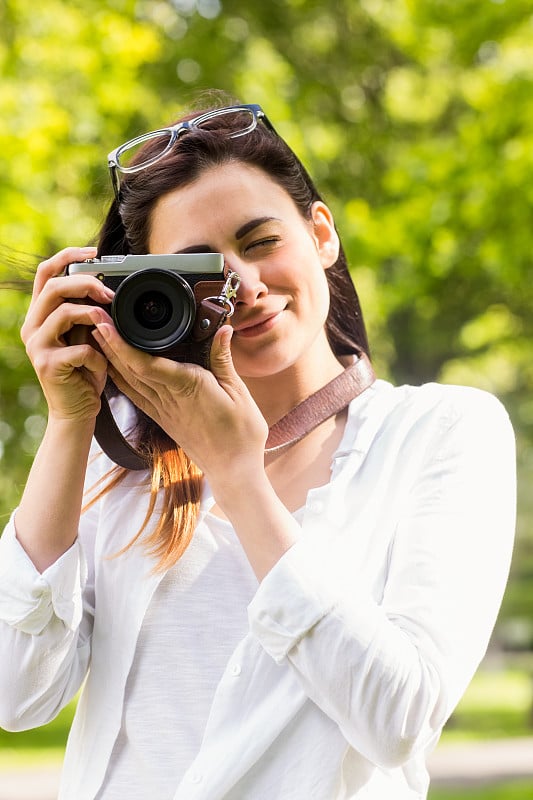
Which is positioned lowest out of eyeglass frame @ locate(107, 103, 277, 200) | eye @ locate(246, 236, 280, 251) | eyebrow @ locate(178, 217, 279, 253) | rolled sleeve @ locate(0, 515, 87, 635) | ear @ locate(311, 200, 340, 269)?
rolled sleeve @ locate(0, 515, 87, 635)

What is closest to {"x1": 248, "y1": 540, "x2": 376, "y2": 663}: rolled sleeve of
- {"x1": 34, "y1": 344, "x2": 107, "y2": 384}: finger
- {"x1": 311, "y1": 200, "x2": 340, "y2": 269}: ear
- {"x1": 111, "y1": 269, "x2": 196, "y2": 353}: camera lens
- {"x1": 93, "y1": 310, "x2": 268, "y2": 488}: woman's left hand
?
{"x1": 93, "y1": 310, "x2": 268, "y2": 488}: woman's left hand

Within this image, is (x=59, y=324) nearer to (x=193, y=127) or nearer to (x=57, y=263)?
(x=57, y=263)

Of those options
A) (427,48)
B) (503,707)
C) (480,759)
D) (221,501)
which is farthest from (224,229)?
(503,707)

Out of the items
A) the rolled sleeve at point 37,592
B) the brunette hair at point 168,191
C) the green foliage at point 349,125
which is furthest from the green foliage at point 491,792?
the rolled sleeve at point 37,592

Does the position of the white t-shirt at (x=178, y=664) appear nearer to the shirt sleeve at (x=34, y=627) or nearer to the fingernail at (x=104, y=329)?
the shirt sleeve at (x=34, y=627)

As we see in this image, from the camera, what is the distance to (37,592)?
6.39ft

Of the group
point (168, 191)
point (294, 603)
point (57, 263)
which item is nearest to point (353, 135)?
point (168, 191)

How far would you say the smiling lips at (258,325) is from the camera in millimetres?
2080

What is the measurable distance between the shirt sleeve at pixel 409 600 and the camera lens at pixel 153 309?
41 cm

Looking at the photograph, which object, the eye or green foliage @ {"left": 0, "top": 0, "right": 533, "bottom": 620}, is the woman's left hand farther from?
green foliage @ {"left": 0, "top": 0, "right": 533, "bottom": 620}

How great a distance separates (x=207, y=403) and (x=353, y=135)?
9608 millimetres

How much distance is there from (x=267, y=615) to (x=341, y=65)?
10951 mm

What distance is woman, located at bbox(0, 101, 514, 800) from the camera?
5.71 feet

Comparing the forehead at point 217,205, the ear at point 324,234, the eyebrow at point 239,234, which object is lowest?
the ear at point 324,234
